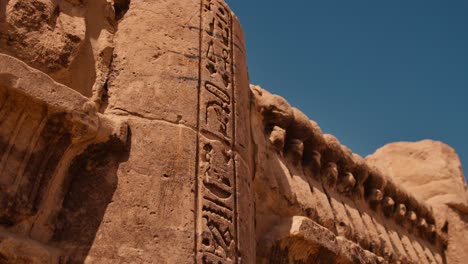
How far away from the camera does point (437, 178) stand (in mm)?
7402

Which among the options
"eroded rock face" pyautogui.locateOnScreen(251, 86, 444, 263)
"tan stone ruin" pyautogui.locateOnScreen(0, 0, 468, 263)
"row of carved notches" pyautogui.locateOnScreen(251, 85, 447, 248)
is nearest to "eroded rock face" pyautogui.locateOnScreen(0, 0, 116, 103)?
"tan stone ruin" pyautogui.locateOnScreen(0, 0, 468, 263)

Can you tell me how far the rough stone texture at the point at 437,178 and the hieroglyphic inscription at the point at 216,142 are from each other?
3.58 metres

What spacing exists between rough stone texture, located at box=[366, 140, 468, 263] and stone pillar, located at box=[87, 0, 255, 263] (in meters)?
3.64

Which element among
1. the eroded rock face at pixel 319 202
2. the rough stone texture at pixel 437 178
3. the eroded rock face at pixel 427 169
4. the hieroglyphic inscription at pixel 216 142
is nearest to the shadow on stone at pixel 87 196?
the hieroglyphic inscription at pixel 216 142

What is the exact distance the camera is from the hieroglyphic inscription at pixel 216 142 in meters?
3.11

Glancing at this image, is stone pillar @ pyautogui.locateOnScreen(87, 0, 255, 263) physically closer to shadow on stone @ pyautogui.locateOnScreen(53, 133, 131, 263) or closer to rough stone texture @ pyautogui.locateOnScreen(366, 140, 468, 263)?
shadow on stone @ pyautogui.locateOnScreen(53, 133, 131, 263)

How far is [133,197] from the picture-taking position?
2984 mm

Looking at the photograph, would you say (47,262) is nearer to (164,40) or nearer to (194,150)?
(194,150)

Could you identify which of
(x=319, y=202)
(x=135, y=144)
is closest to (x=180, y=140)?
(x=135, y=144)

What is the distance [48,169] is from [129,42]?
2.97 feet

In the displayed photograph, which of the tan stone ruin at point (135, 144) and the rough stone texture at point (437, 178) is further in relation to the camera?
the rough stone texture at point (437, 178)

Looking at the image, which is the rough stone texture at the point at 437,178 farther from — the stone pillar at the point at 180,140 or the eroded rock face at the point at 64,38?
the eroded rock face at the point at 64,38

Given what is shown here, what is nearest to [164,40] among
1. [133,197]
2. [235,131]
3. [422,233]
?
[235,131]

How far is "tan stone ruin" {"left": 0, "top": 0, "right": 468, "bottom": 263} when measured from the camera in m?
2.83
